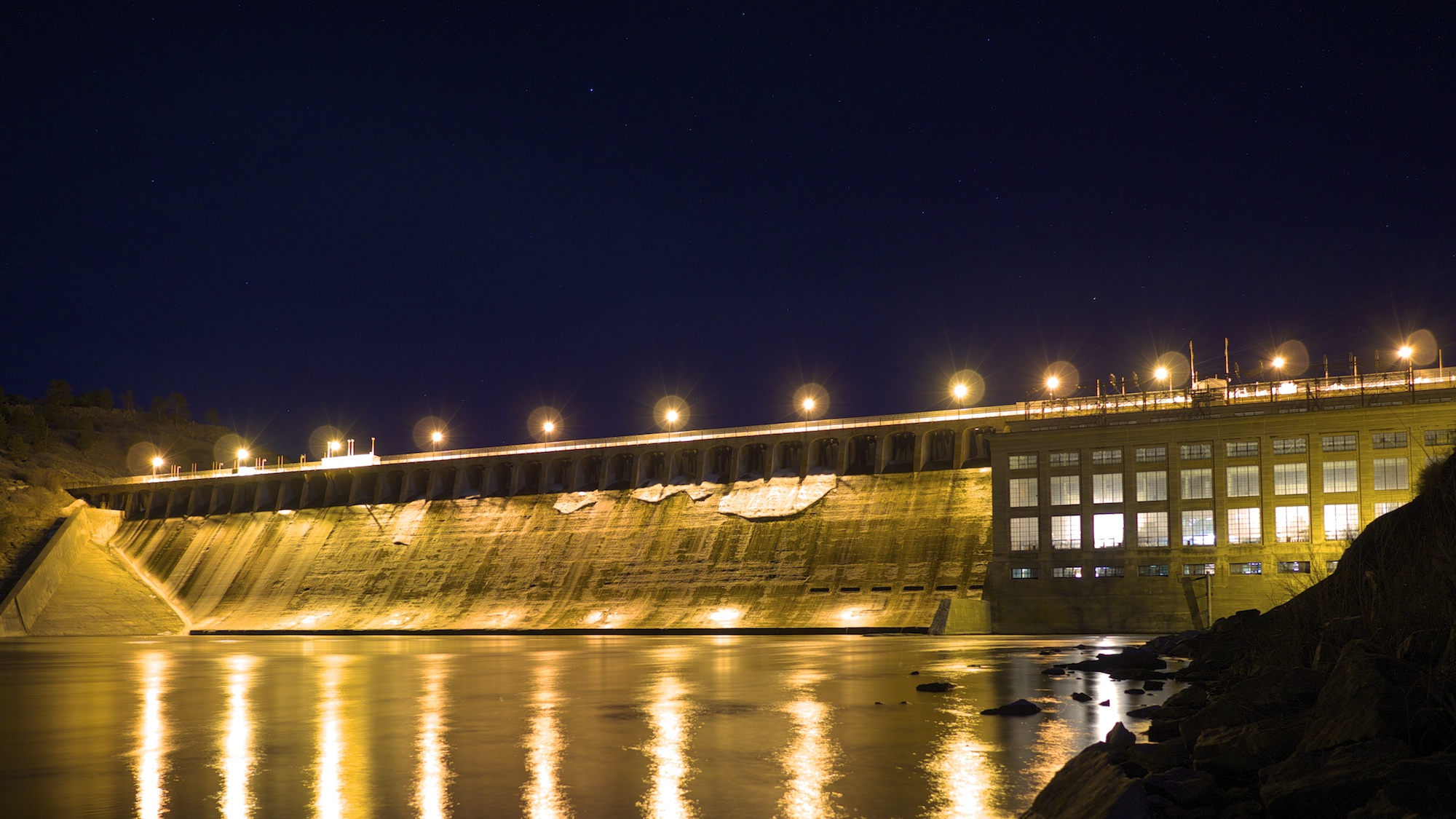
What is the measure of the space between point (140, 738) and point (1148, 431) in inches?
2348

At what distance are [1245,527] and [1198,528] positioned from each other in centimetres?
250

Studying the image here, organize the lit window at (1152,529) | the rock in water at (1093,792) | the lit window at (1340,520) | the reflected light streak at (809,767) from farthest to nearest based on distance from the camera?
the lit window at (1152,529), the lit window at (1340,520), the reflected light streak at (809,767), the rock in water at (1093,792)

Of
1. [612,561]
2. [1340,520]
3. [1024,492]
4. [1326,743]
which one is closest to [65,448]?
[612,561]

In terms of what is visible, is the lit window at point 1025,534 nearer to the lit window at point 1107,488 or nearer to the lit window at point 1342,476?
the lit window at point 1107,488

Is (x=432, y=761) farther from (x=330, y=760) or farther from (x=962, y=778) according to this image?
(x=962, y=778)

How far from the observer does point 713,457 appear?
93500mm

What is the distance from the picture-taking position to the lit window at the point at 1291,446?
6550 cm

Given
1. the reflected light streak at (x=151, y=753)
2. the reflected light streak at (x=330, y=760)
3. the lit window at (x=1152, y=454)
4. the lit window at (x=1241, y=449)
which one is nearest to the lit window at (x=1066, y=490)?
the lit window at (x=1152, y=454)

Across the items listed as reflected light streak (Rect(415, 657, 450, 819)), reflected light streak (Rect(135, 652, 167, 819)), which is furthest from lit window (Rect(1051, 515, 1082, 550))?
reflected light streak (Rect(135, 652, 167, 819))

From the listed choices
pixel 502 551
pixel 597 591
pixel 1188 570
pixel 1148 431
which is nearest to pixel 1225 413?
pixel 1148 431

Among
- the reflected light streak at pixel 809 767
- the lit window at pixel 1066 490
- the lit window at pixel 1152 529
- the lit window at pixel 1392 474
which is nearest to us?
the reflected light streak at pixel 809 767

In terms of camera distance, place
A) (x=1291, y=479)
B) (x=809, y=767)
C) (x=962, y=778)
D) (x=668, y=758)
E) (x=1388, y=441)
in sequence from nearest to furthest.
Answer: (x=962, y=778) → (x=809, y=767) → (x=668, y=758) → (x=1388, y=441) → (x=1291, y=479)

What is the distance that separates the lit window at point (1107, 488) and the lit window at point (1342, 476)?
1098cm

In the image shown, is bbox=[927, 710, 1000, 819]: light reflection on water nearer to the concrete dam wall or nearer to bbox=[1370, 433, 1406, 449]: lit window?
the concrete dam wall
